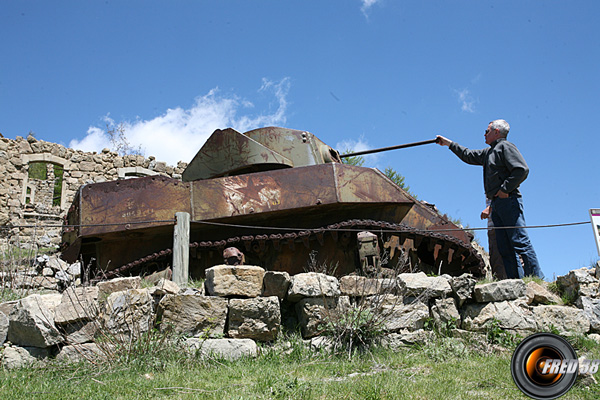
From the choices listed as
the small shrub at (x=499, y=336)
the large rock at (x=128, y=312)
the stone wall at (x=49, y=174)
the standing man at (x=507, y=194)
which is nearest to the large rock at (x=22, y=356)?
the large rock at (x=128, y=312)

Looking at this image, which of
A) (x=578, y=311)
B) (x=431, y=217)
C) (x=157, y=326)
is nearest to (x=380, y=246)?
(x=431, y=217)

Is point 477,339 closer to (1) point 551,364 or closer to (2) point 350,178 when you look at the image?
(1) point 551,364

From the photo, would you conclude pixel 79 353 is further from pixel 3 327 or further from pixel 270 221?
pixel 270 221

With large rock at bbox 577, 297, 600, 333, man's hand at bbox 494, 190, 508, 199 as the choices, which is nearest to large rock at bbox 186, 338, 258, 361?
large rock at bbox 577, 297, 600, 333

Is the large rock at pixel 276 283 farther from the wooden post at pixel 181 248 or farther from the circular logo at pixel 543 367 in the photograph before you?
the circular logo at pixel 543 367

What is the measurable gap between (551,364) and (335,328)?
7.05 feet

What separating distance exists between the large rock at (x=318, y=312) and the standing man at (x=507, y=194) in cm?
245

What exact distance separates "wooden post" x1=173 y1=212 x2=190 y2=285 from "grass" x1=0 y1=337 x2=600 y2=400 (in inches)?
56.3

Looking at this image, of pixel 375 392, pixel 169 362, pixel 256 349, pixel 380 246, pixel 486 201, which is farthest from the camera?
pixel 486 201

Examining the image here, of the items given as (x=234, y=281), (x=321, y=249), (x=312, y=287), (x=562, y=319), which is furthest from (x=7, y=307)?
(x=562, y=319)

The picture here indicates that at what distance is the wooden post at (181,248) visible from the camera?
6062mm

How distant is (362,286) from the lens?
5488mm

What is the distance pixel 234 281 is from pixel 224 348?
2.25 feet

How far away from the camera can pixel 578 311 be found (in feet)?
18.1
